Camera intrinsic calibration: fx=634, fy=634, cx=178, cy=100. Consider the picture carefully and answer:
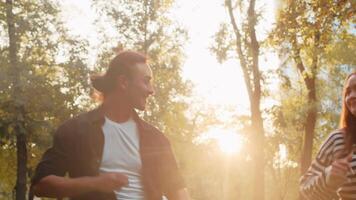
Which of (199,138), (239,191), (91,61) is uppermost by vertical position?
(91,61)

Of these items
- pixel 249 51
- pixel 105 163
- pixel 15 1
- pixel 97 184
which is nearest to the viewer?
pixel 97 184

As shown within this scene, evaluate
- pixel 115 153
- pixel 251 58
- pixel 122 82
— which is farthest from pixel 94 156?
pixel 251 58

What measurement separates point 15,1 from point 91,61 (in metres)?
6.04

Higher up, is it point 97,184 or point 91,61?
point 91,61

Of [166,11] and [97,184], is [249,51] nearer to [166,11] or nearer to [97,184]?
[166,11]

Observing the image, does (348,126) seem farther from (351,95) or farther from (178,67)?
(178,67)

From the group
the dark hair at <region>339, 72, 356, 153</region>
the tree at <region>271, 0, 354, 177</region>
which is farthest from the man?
the tree at <region>271, 0, 354, 177</region>

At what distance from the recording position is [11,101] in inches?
902

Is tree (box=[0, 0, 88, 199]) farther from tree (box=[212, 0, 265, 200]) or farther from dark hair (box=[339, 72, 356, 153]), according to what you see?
dark hair (box=[339, 72, 356, 153])

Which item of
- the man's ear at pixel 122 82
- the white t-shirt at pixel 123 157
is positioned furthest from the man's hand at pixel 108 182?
the man's ear at pixel 122 82

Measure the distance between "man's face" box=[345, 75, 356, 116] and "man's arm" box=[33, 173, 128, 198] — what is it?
1732 millimetres

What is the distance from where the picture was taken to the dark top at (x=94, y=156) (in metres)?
3.28

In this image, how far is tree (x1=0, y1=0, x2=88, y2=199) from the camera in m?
23.0

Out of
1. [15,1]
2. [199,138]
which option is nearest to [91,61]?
[15,1]
